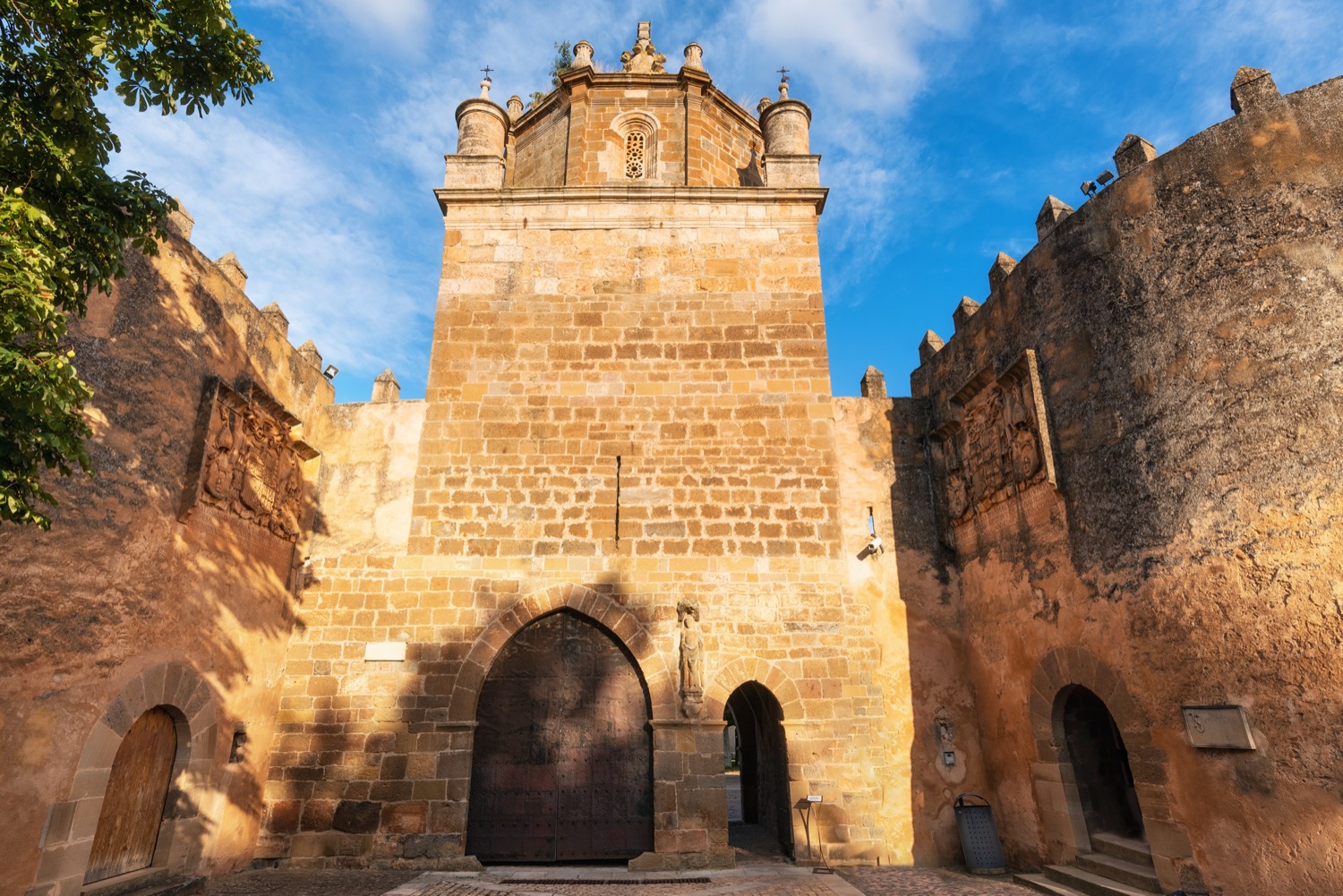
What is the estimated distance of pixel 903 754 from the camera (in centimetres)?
775

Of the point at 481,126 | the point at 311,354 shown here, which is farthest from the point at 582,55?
the point at 311,354

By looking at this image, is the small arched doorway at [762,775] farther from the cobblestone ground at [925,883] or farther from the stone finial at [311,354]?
the stone finial at [311,354]

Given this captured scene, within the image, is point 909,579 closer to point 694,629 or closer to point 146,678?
point 694,629

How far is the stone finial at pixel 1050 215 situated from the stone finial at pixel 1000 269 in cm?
51

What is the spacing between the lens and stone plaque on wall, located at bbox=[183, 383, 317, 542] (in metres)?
6.78

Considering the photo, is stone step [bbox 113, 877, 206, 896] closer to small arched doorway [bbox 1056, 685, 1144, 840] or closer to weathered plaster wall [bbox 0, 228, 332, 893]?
weathered plaster wall [bbox 0, 228, 332, 893]

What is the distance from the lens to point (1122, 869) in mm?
5734

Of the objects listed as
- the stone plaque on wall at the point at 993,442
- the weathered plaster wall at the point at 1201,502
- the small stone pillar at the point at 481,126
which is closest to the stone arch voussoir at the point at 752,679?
the weathered plaster wall at the point at 1201,502

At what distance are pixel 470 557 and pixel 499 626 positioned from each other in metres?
0.86

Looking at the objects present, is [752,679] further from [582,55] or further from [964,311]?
[582,55]

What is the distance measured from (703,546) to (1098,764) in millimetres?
4269

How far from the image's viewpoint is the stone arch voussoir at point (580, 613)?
24.9ft

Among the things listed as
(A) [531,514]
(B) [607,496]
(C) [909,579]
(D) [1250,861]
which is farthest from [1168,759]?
(A) [531,514]

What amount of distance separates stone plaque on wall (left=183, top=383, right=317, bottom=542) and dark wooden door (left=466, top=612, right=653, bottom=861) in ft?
9.64
